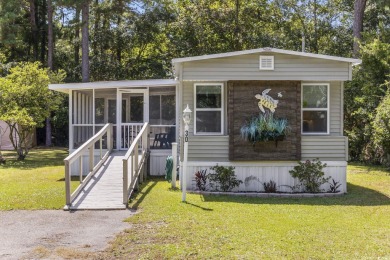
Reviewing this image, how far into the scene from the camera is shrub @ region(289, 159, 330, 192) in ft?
33.3

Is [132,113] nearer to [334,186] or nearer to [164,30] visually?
[334,186]

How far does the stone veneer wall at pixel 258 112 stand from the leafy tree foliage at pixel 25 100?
9.12m

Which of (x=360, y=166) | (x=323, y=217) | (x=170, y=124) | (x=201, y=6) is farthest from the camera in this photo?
(x=201, y=6)

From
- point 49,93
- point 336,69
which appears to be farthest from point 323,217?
point 49,93

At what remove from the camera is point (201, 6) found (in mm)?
23516

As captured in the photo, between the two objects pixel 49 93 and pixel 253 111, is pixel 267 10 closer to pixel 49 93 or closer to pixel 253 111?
pixel 49 93

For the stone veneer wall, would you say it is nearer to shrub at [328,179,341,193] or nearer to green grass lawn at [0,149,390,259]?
shrub at [328,179,341,193]

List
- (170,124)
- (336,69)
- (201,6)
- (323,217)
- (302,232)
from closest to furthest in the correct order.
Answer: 1. (302,232)
2. (323,217)
3. (336,69)
4. (170,124)
5. (201,6)

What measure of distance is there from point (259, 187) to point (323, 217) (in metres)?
3.01

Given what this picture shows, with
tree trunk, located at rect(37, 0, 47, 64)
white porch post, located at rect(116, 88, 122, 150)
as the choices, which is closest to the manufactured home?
white porch post, located at rect(116, 88, 122, 150)

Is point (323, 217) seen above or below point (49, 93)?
below

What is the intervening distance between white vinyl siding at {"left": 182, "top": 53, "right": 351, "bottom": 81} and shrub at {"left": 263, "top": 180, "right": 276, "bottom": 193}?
2.61 metres

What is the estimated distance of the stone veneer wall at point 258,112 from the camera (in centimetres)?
1038

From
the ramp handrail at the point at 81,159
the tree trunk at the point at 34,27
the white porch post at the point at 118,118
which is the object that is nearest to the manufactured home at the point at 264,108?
the ramp handrail at the point at 81,159
